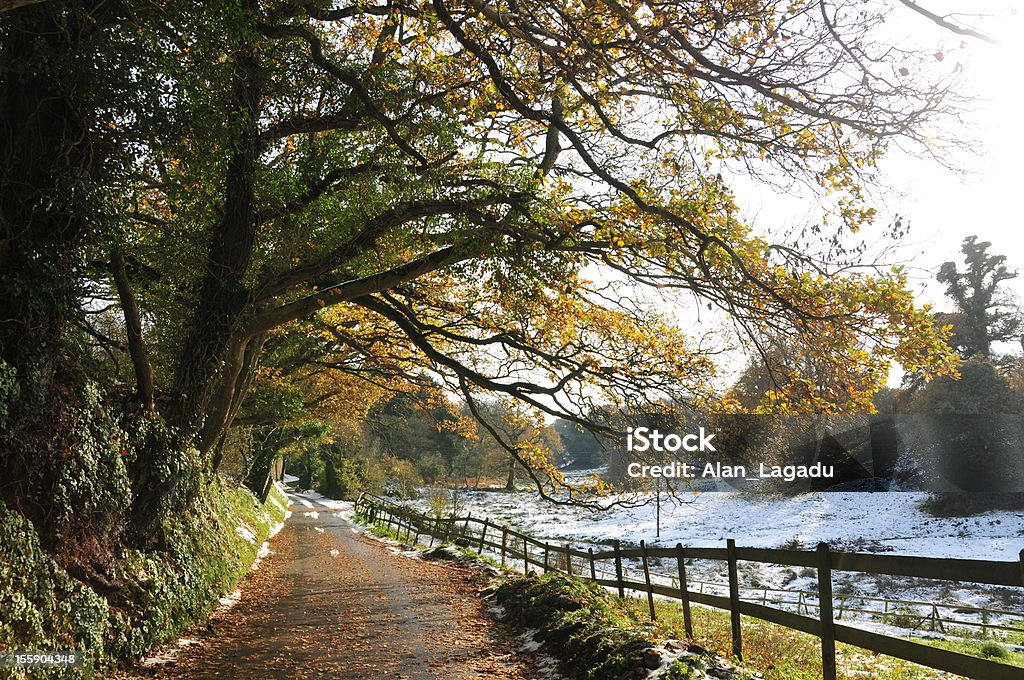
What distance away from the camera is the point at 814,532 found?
99.1ft

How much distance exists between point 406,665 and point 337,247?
525cm

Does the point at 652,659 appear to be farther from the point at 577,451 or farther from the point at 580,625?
the point at 577,451

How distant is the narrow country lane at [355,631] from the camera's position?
6.39 m

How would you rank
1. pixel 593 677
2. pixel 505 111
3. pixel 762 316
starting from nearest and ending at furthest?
pixel 593 677 → pixel 762 316 → pixel 505 111

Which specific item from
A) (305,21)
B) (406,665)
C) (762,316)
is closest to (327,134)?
(305,21)

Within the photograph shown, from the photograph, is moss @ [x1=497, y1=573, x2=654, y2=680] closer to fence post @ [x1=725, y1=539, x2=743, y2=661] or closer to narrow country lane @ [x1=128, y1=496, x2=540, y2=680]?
narrow country lane @ [x1=128, y1=496, x2=540, y2=680]

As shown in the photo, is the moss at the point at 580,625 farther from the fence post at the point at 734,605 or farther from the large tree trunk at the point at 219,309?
the large tree trunk at the point at 219,309

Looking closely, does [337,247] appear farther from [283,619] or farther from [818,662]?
[818,662]

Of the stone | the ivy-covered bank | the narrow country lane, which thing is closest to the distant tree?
the narrow country lane

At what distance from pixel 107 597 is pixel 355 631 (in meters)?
2.86

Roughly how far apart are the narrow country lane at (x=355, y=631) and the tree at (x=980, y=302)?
112 ft

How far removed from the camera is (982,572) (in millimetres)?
3512

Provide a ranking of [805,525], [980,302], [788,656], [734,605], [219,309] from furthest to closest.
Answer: [980,302], [805,525], [219,309], [788,656], [734,605]

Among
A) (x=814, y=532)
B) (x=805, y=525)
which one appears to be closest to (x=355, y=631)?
(x=814, y=532)
